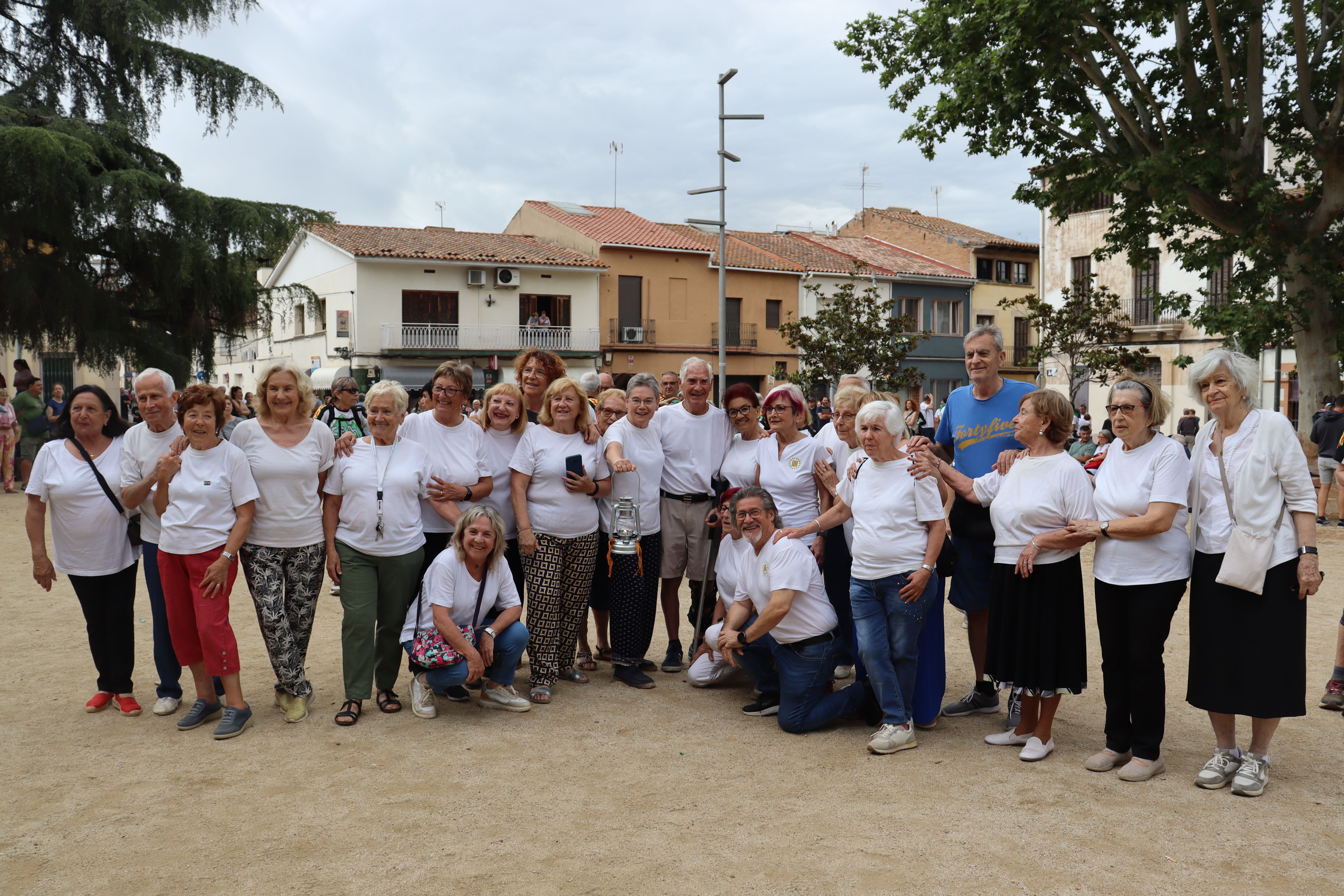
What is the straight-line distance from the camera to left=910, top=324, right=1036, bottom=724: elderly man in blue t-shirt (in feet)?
15.3

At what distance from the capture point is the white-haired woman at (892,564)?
4.27 m

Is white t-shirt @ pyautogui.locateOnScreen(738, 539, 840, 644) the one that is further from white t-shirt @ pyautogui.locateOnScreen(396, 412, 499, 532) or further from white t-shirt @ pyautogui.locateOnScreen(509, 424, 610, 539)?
white t-shirt @ pyautogui.locateOnScreen(396, 412, 499, 532)

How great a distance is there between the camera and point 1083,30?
39.8ft

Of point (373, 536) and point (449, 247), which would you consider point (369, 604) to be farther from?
point (449, 247)

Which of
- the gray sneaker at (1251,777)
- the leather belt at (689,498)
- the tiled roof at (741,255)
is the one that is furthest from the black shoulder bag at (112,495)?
the tiled roof at (741,255)

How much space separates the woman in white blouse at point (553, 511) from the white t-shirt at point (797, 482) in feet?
3.19

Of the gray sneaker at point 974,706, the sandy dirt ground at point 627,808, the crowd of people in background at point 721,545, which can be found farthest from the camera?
the gray sneaker at point 974,706

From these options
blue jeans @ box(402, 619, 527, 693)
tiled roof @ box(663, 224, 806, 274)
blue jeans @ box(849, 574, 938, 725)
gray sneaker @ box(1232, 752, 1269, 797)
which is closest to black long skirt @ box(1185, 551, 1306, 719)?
gray sneaker @ box(1232, 752, 1269, 797)

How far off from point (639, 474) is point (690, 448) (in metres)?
0.36

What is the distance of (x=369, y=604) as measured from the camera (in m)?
4.78

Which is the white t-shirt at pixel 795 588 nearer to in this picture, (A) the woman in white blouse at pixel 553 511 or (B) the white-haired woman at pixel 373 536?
(A) the woman in white blouse at pixel 553 511

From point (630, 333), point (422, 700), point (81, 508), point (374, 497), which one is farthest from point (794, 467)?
point (630, 333)

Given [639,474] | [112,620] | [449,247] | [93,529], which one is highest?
[449,247]

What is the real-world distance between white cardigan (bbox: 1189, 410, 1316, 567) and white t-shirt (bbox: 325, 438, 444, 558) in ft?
12.2
